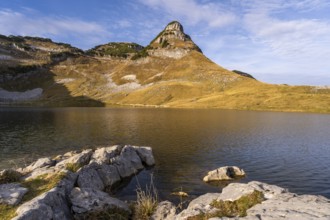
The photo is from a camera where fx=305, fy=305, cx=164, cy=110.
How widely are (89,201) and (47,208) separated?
10.7 feet

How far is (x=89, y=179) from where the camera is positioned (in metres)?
27.1

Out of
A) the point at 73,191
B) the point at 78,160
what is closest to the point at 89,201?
the point at 73,191

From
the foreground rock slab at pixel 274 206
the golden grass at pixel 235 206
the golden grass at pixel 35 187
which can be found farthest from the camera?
the golden grass at pixel 35 187

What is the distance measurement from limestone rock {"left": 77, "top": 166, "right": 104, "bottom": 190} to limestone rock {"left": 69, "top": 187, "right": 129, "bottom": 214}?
3575 millimetres

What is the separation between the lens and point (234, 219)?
15.0 metres

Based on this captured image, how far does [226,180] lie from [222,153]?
48.9 ft

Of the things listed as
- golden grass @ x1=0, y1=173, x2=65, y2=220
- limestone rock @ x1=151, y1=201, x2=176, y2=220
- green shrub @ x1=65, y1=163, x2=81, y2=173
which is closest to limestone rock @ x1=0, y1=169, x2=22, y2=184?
golden grass @ x1=0, y1=173, x2=65, y2=220

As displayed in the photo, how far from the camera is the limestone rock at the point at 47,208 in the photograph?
16.7m

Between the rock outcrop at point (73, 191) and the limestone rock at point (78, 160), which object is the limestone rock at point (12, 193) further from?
the limestone rock at point (78, 160)

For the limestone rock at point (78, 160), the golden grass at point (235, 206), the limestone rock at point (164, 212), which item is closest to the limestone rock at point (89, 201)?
the limestone rock at point (164, 212)

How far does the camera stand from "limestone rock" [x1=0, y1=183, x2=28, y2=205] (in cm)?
1881

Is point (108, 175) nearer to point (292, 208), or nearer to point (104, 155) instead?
point (104, 155)

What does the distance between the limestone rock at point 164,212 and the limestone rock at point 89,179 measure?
7078 millimetres

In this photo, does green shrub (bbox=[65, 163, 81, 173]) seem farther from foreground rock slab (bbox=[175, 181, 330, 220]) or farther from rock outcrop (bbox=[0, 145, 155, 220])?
foreground rock slab (bbox=[175, 181, 330, 220])
